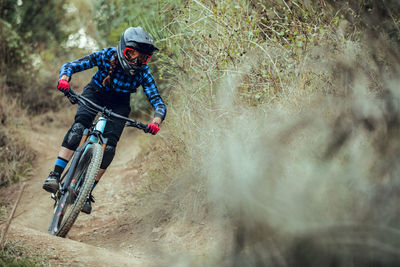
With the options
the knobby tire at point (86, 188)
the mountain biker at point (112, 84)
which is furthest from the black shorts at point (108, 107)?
the knobby tire at point (86, 188)

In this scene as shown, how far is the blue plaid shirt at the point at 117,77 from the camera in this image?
4.54 metres

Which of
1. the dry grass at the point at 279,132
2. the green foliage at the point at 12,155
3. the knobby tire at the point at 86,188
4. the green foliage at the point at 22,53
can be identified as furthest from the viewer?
the green foliage at the point at 22,53

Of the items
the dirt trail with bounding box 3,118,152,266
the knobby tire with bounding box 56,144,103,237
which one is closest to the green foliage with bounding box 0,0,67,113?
the dirt trail with bounding box 3,118,152,266

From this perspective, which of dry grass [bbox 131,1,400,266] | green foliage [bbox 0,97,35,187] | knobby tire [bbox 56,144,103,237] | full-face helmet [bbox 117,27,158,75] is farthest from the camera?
green foliage [bbox 0,97,35,187]

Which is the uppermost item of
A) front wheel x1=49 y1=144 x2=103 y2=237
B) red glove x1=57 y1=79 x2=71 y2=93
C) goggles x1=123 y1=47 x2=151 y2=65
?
goggles x1=123 y1=47 x2=151 y2=65

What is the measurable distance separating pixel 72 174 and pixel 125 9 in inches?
209

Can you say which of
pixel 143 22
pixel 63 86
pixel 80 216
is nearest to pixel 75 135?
pixel 63 86

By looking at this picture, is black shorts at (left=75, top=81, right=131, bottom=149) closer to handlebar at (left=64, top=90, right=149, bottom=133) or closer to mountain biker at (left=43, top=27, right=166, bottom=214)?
mountain biker at (left=43, top=27, right=166, bottom=214)

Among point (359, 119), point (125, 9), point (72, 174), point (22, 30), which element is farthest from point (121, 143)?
point (359, 119)

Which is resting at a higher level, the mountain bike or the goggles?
the goggles

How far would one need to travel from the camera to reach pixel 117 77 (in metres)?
4.56

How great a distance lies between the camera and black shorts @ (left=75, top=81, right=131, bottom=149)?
4.51 metres

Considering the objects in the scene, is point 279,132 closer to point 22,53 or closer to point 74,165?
point 74,165

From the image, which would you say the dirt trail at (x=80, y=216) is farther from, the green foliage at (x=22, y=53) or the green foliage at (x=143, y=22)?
the green foliage at (x=22, y=53)
